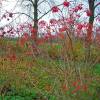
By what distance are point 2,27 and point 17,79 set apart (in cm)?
807

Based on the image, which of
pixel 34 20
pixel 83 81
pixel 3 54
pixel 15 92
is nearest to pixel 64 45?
pixel 83 81

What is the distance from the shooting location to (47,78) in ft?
41.2

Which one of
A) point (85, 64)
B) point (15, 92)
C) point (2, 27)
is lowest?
point (15, 92)

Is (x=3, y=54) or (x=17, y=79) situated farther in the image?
(x=3, y=54)

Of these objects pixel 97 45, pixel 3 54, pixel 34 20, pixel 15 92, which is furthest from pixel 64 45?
pixel 34 20

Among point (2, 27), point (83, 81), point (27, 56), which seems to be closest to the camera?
point (83, 81)

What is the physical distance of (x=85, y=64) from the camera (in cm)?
821

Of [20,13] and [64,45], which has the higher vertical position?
[20,13]

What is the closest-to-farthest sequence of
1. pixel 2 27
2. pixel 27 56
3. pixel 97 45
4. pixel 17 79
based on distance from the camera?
pixel 97 45 → pixel 17 79 → pixel 27 56 → pixel 2 27

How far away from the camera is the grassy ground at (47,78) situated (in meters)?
7.30

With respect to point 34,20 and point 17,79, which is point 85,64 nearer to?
point 17,79

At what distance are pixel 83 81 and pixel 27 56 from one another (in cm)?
736

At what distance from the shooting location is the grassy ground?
7297mm

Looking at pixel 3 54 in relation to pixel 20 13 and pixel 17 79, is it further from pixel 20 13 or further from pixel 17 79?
pixel 20 13
